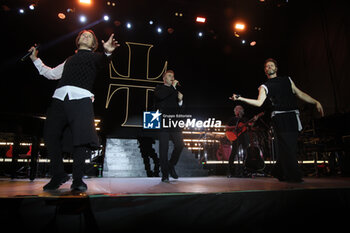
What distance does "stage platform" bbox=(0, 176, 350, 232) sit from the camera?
1555 millimetres

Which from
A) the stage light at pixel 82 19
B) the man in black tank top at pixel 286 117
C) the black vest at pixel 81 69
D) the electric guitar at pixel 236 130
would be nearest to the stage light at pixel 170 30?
the stage light at pixel 82 19

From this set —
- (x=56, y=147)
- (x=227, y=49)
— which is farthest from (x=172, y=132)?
(x=227, y=49)

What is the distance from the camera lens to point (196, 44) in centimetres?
962

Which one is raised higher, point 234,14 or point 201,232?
point 234,14

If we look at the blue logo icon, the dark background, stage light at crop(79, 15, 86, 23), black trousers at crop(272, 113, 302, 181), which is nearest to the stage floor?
black trousers at crop(272, 113, 302, 181)

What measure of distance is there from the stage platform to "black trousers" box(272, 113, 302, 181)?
0.95 meters

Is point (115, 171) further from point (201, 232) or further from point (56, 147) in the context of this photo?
point (201, 232)

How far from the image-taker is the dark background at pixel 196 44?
282 inches

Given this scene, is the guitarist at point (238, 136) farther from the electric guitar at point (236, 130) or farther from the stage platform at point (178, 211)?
the stage platform at point (178, 211)

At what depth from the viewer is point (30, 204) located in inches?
60.2

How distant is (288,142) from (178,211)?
2.13 metres

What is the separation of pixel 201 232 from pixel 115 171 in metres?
4.14

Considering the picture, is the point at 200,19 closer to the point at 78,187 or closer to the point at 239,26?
the point at 239,26

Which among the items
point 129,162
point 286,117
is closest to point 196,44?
point 129,162
